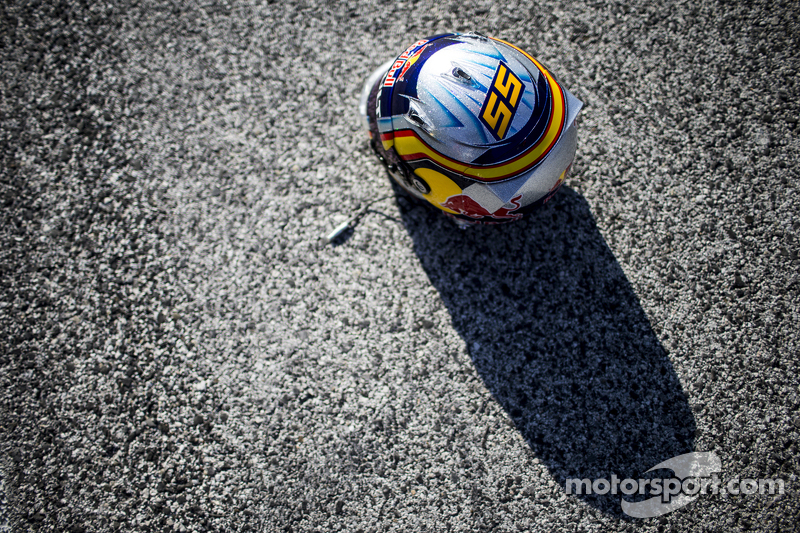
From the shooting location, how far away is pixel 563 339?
2.62m

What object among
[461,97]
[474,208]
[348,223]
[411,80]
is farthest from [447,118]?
[348,223]

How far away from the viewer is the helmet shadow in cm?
251

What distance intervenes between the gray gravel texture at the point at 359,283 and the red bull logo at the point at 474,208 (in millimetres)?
495

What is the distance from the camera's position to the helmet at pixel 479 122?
192 centimetres

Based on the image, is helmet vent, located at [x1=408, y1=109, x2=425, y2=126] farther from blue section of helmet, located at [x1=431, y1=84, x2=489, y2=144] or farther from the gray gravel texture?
the gray gravel texture

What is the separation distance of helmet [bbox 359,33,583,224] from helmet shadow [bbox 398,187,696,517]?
1.94 feet

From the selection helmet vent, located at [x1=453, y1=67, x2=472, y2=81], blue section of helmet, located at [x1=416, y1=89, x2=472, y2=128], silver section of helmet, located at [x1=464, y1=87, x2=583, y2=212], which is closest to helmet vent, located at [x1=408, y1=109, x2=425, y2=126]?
blue section of helmet, located at [x1=416, y1=89, x2=472, y2=128]

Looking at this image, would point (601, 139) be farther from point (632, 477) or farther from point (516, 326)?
point (632, 477)

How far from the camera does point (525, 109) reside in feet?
6.34

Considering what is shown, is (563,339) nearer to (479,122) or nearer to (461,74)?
(479,122)

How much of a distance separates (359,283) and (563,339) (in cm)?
134

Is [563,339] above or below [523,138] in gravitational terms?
below

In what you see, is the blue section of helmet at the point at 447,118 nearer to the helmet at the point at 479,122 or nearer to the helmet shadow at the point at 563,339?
the helmet at the point at 479,122

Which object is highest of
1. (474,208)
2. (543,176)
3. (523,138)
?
(523,138)
